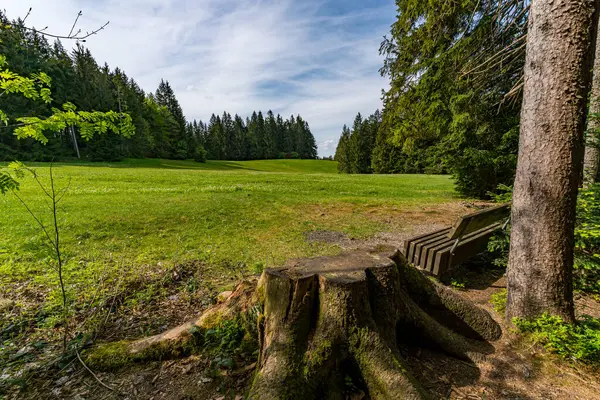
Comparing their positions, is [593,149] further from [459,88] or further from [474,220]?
[459,88]

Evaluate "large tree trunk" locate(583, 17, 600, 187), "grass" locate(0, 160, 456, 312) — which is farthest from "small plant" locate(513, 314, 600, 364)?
"grass" locate(0, 160, 456, 312)

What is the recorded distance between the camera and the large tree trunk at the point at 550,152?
7.66 feet

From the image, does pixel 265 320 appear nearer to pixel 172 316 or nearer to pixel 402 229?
pixel 172 316

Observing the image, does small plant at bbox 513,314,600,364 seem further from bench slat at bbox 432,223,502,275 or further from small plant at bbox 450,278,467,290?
small plant at bbox 450,278,467,290

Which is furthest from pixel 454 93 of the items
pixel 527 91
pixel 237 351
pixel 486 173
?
pixel 237 351

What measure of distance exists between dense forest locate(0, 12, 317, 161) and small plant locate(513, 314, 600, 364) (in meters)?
5.33

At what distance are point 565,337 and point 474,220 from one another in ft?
5.83

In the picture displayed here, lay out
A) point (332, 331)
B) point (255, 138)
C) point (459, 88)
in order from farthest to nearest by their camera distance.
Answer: point (255, 138), point (459, 88), point (332, 331)

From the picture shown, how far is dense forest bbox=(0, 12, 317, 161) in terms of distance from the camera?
2781 centimetres

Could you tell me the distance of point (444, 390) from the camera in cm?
212

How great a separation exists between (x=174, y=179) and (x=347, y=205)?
11.5 m

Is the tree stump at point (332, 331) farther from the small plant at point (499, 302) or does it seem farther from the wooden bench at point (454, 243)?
the wooden bench at point (454, 243)

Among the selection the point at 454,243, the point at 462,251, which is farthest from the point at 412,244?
the point at 462,251

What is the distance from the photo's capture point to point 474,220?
13.0 ft
